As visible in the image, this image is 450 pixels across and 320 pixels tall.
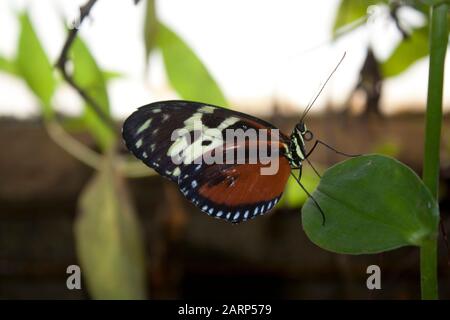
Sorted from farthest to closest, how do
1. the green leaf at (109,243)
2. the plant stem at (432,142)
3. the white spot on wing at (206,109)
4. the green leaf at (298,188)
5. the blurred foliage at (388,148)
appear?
the blurred foliage at (388,148)
the green leaf at (298,188)
the green leaf at (109,243)
the white spot on wing at (206,109)
the plant stem at (432,142)

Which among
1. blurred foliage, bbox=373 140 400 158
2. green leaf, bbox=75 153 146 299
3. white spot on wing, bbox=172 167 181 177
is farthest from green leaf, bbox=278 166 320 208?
white spot on wing, bbox=172 167 181 177

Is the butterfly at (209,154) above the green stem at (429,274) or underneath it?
above

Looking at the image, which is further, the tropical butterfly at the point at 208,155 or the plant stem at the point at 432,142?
the tropical butterfly at the point at 208,155

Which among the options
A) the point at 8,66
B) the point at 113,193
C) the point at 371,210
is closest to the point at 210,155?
the point at 371,210

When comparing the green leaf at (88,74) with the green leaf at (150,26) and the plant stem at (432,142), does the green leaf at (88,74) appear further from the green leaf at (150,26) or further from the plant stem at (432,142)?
the plant stem at (432,142)

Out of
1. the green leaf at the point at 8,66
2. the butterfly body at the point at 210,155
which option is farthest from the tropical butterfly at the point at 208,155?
the green leaf at the point at 8,66

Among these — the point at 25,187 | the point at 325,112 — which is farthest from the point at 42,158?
the point at 325,112

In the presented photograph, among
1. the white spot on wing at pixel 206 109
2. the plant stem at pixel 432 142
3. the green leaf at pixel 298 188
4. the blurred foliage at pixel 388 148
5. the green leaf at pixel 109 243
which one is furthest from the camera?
the blurred foliage at pixel 388 148
